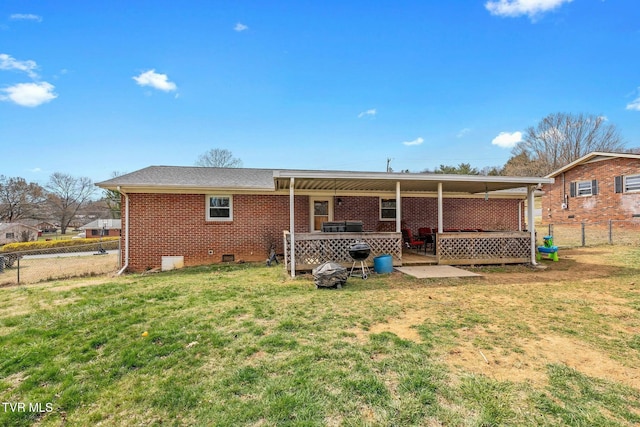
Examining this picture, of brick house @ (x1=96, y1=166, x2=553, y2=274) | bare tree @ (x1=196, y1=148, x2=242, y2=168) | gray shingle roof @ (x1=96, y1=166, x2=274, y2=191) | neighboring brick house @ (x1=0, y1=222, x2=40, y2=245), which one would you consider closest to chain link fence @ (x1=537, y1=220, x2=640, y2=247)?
brick house @ (x1=96, y1=166, x2=553, y2=274)

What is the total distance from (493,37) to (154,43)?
13554mm

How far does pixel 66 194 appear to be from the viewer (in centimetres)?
5094

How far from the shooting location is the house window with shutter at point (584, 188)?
18.0 meters

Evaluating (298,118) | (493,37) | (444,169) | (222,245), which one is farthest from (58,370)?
(444,169)

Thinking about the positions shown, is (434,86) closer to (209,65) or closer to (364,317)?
(209,65)

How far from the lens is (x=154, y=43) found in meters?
9.99

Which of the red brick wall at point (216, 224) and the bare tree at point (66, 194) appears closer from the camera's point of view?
the red brick wall at point (216, 224)

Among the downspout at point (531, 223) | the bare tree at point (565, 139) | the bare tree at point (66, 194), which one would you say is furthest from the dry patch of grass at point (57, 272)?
the bare tree at point (66, 194)

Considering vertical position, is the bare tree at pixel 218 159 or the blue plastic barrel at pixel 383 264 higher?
the bare tree at pixel 218 159

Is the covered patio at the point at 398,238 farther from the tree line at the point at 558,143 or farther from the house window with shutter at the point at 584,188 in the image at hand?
the tree line at the point at 558,143

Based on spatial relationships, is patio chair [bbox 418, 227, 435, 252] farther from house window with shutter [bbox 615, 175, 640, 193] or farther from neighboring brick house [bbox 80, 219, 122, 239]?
neighboring brick house [bbox 80, 219, 122, 239]

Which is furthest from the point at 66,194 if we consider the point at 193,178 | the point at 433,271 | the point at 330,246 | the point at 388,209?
the point at 433,271

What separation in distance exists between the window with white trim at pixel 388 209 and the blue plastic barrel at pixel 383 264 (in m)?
4.18

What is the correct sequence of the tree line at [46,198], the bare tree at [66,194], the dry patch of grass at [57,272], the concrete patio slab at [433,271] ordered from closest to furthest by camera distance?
the concrete patio slab at [433,271] → the dry patch of grass at [57,272] → the tree line at [46,198] → the bare tree at [66,194]
